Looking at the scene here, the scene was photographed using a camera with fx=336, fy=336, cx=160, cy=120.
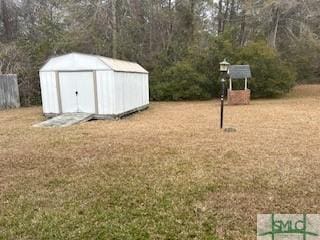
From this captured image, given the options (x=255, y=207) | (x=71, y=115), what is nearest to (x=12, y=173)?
(x=255, y=207)

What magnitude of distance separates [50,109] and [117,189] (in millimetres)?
8105

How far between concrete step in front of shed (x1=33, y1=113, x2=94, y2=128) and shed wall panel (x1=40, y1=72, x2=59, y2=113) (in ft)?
2.02

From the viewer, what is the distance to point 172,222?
3152mm

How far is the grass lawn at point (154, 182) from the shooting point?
3.12 meters

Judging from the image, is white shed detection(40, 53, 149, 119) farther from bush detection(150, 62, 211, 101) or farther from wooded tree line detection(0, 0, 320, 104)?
bush detection(150, 62, 211, 101)

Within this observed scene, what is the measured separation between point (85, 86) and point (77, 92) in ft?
1.17

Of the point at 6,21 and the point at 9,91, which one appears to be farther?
the point at 6,21

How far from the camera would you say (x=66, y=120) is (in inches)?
392

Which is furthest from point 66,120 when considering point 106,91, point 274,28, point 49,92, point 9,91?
point 274,28

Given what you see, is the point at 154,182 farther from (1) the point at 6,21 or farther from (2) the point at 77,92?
(1) the point at 6,21

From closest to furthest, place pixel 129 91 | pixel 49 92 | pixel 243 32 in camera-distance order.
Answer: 1. pixel 49 92
2. pixel 129 91
3. pixel 243 32

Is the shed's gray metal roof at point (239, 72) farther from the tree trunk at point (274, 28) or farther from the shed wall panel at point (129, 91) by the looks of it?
the tree trunk at point (274, 28)

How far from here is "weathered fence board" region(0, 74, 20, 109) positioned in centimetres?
1470

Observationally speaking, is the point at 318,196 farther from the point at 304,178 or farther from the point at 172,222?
the point at 172,222
